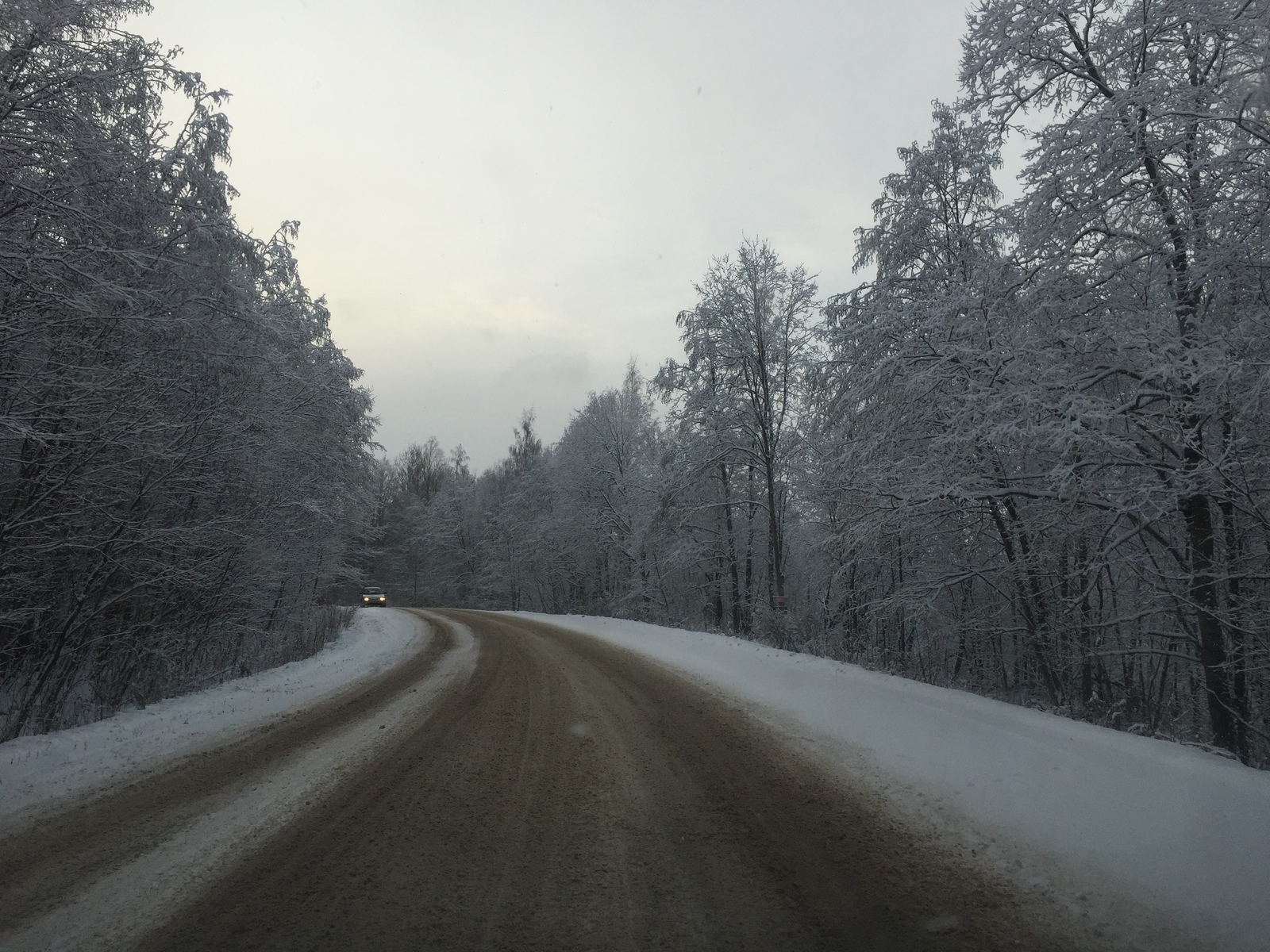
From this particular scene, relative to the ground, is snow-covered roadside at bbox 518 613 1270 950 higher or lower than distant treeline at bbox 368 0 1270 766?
lower

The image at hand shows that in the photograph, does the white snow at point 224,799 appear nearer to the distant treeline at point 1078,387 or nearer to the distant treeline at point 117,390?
the distant treeline at point 117,390

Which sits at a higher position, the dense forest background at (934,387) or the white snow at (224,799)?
the dense forest background at (934,387)

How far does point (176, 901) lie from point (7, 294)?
19.1ft

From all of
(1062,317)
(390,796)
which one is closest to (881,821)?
(390,796)

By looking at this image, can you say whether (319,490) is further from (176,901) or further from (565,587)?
(565,587)

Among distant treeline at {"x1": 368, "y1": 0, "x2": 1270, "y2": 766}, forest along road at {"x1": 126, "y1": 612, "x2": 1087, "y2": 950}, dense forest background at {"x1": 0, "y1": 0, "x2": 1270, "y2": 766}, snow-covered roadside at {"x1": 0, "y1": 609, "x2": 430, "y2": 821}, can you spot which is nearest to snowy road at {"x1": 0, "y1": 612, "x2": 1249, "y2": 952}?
forest along road at {"x1": 126, "y1": 612, "x2": 1087, "y2": 950}

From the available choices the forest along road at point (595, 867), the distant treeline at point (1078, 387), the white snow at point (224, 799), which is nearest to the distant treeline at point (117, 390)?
the white snow at point (224, 799)

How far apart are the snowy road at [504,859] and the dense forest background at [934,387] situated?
2989mm

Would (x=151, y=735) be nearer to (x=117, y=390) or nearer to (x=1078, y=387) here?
(x=117, y=390)

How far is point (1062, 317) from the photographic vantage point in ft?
22.6

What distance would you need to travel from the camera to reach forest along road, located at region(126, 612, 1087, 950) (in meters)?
2.76

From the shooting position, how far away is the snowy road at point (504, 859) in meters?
2.78

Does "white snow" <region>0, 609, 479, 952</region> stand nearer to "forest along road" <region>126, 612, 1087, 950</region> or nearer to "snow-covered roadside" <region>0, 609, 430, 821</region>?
"snow-covered roadside" <region>0, 609, 430, 821</region>

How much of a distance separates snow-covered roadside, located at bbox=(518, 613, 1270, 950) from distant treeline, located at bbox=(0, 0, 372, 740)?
7.17 m
